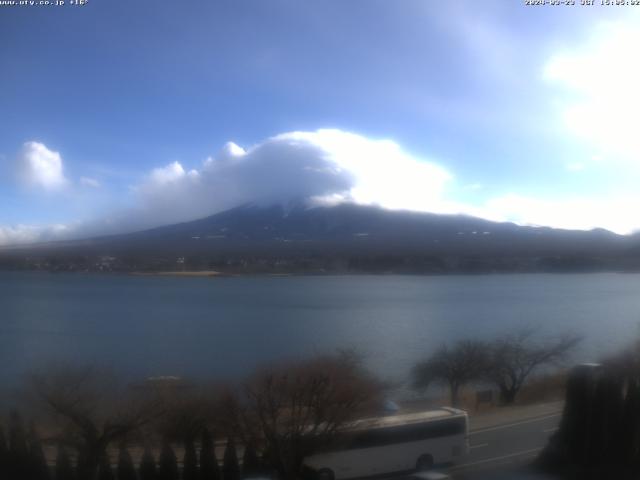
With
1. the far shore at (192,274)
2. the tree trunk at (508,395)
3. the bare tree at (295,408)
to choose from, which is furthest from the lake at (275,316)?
the tree trunk at (508,395)

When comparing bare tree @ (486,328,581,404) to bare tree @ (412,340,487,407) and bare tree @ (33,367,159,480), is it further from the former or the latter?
bare tree @ (33,367,159,480)

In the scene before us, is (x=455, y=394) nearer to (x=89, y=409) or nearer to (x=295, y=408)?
(x=295, y=408)

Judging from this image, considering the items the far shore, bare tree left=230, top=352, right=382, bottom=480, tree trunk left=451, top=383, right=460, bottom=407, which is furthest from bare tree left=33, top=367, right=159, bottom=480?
tree trunk left=451, top=383, right=460, bottom=407

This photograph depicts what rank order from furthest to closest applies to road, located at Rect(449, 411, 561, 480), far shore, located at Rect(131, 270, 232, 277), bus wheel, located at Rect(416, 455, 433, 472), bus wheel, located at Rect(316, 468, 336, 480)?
far shore, located at Rect(131, 270, 232, 277), road, located at Rect(449, 411, 561, 480), bus wheel, located at Rect(416, 455, 433, 472), bus wheel, located at Rect(316, 468, 336, 480)

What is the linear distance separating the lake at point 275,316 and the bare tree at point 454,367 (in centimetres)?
13

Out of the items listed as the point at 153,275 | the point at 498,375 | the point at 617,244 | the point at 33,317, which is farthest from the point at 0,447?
the point at 617,244

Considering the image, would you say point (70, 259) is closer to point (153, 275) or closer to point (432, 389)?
point (153, 275)

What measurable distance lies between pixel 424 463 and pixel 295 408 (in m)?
1.03

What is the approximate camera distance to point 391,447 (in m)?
3.98

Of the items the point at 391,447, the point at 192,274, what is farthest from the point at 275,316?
the point at 391,447

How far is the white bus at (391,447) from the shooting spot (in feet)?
12.9

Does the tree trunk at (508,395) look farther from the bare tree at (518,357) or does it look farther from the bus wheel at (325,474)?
the bus wheel at (325,474)

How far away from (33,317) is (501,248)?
5064 mm

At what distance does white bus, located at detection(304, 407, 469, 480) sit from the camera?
12.9 feet
